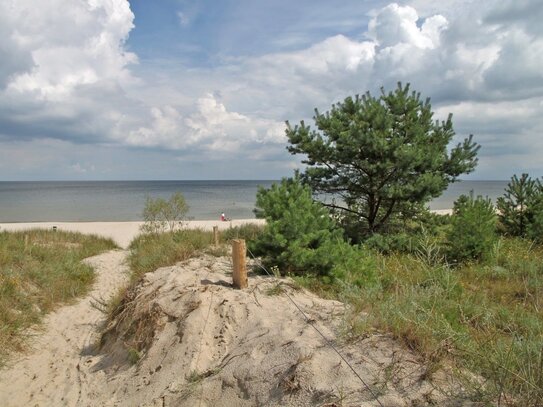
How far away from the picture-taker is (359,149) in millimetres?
12422

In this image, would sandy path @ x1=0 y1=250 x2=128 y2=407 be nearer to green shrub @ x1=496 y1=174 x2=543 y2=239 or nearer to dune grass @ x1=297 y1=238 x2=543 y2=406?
dune grass @ x1=297 y1=238 x2=543 y2=406

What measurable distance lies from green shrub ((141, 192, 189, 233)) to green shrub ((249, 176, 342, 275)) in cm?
971

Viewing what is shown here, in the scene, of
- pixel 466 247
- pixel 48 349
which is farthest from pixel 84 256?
pixel 466 247

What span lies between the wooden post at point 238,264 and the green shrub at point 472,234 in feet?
20.4

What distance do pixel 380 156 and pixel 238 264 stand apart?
749 centimetres

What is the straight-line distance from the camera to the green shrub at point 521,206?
1296 centimetres

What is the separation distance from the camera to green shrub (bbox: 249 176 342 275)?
7.35 m

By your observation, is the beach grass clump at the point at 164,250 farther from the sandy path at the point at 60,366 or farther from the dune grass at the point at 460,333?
the dune grass at the point at 460,333

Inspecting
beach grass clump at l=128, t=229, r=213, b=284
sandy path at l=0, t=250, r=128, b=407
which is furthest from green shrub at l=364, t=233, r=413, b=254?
sandy path at l=0, t=250, r=128, b=407

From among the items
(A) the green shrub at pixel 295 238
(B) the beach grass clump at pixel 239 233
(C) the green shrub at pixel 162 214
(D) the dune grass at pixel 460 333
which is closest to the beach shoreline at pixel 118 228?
(C) the green shrub at pixel 162 214

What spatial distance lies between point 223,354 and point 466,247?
7.47 meters

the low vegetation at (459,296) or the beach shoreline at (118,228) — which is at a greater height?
the low vegetation at (459,296)

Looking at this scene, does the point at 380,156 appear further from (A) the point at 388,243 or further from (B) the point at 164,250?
(B) the point at 164,250

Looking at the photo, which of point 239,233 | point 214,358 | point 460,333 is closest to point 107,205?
point 239,233
